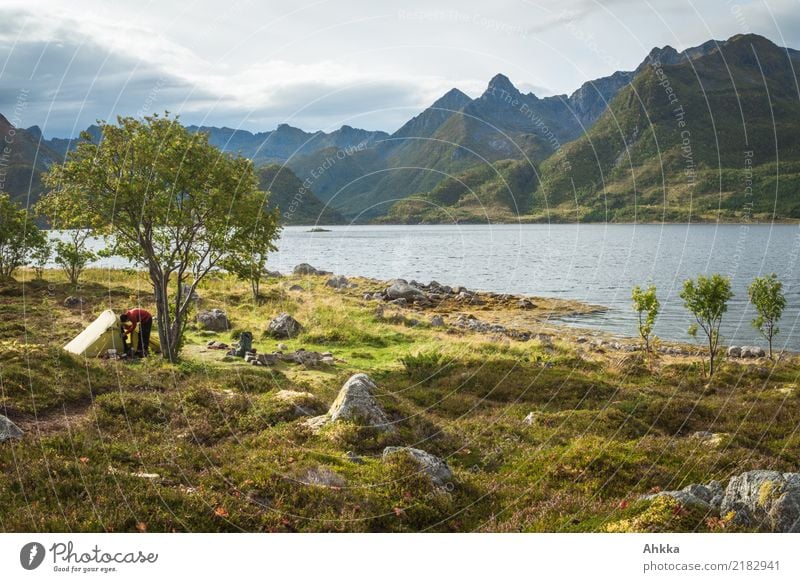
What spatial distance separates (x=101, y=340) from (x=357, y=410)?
15.7 m

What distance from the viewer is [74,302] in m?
40.8

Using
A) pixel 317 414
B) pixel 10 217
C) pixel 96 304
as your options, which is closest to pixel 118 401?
pixel 317 414

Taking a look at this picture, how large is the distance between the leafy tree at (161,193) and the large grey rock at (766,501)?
20.9 metres

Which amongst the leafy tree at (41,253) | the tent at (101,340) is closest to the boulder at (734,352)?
the tent at (101,340)

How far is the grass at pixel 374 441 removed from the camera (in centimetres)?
954

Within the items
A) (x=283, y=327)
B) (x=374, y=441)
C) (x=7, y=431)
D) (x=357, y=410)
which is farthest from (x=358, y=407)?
(x=283, y=327)

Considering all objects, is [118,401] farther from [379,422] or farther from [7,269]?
[7,269]

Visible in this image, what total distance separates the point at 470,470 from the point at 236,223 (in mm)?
16982

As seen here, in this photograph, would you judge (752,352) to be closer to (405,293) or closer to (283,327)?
(283,327)

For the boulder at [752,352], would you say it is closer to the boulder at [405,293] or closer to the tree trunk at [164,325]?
the boulder at [405,293]

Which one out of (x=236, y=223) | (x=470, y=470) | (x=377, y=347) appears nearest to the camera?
(x=470, y=470)

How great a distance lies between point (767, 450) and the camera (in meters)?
15.8

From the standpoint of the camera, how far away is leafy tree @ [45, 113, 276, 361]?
23.5m

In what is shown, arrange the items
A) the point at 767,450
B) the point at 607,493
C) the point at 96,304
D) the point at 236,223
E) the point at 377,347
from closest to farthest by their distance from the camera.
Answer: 1. the point at 607,493
2. the point at 767,450
3. the point at 236,223
4. the point at 377,347
5. the point at 96,304
